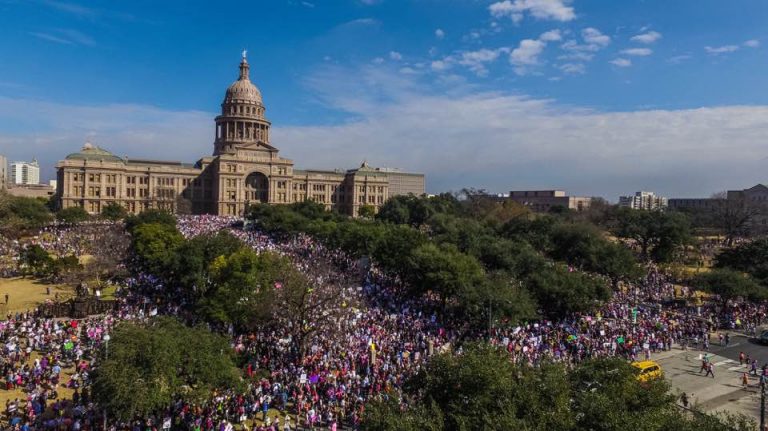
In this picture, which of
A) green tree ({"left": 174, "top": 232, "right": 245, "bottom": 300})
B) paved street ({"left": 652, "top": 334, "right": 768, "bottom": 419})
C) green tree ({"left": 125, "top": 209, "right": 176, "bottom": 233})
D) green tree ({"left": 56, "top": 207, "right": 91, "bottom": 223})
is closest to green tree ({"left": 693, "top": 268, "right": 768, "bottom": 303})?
paved street ({"left": 652, "top": 334, "right": 768, "bottom": 419})

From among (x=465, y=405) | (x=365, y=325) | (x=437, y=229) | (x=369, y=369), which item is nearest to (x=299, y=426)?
(x=369, y=369)

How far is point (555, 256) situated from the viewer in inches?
2051

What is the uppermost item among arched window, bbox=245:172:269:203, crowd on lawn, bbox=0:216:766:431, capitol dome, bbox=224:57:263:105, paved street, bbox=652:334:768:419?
capitol dome, bbox=224:57:263:105

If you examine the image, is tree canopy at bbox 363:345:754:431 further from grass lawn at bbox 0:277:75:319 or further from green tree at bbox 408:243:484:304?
grass lawn at bbox 0:277:75:319

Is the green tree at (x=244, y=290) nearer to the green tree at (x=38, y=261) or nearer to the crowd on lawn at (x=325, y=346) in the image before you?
the crowd on lawn at (x=325, y=346)

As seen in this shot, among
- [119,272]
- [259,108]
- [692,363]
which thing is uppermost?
[259,108]

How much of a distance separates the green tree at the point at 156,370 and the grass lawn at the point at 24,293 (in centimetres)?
1946

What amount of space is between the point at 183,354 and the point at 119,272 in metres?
25.5

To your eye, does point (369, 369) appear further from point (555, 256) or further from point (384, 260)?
point (555, 256)

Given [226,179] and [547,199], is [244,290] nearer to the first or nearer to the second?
[226,179]

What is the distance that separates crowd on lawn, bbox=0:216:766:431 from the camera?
57.7 feet

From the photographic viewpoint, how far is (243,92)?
11419 cm

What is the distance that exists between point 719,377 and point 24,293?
43602 mm

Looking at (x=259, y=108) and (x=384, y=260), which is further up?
(x=259, y=108)
